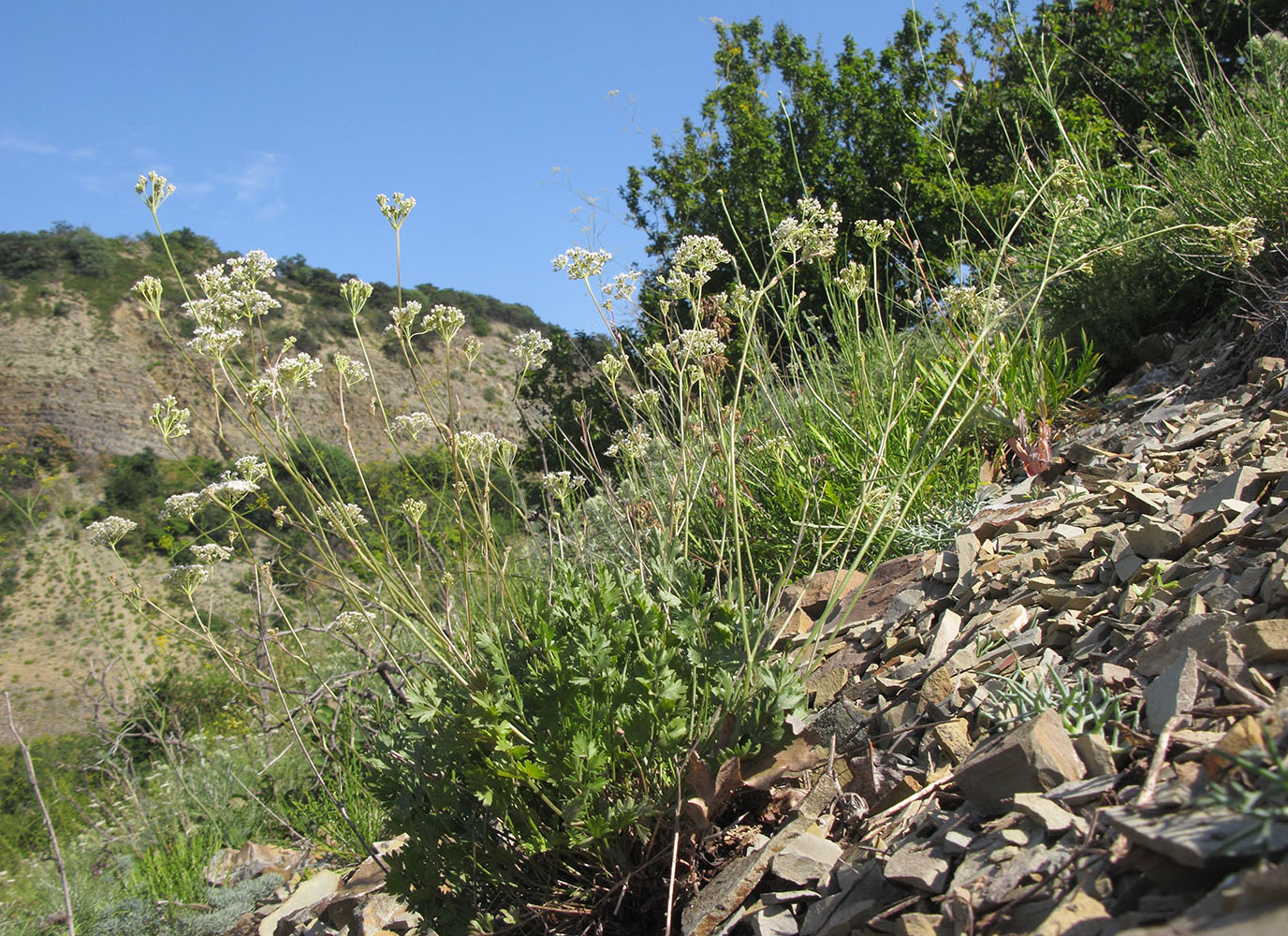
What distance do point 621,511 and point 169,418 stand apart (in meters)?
1.75

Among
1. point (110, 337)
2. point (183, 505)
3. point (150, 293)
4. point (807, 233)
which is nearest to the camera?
point (150, 293)

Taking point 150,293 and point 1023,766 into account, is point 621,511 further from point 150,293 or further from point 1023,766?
point 1023,766

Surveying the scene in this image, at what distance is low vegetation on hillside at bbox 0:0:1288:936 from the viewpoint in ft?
6.23

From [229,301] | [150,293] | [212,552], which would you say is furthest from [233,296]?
[212,552]

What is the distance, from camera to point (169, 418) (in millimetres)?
2385

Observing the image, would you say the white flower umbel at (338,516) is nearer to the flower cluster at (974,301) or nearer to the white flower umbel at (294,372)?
the white flower umbel at (294,372)

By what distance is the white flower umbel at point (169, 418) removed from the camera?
236cm

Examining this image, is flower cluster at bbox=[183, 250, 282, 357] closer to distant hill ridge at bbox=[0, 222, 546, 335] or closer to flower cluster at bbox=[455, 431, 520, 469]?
flower cluster at bbox=[455, 431, 520, 469]

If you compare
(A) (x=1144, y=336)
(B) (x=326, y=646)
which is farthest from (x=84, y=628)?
(A) (x=1144, y=336)

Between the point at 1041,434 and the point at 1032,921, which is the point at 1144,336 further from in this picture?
the point at 1032,921

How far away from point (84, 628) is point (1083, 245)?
2431 centimetres

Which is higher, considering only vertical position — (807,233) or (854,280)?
(807,233)

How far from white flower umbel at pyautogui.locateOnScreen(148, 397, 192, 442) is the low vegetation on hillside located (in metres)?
0.03

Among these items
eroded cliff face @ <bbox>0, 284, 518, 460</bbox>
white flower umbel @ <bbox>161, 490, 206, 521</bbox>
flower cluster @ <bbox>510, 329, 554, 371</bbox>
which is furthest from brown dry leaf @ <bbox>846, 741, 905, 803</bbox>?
eroded cliff face @ <bbox>0, 284, 518, 460</bbox>
